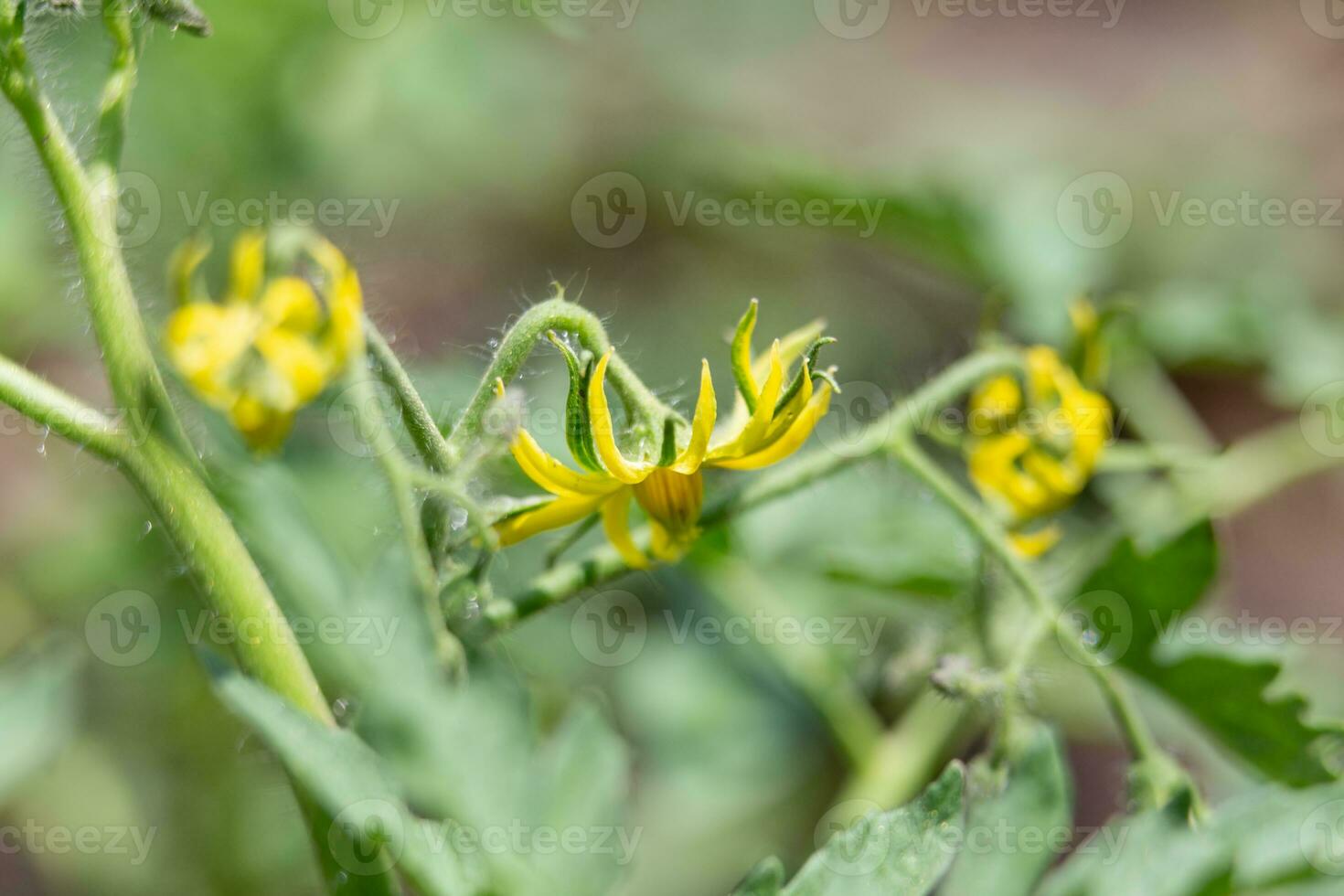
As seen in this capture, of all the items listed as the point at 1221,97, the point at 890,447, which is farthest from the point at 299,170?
the point at 1221,97

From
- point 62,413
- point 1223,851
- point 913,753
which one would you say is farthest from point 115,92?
point 913,753

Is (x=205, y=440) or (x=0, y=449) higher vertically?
(x=205, y=440)

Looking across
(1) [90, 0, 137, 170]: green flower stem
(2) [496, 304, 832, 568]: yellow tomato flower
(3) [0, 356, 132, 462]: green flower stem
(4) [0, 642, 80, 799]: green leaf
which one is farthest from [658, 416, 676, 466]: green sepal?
(4) [0, 642, 80, 799]: green leaf

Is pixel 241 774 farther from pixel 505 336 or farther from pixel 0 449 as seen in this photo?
pixel 0 449

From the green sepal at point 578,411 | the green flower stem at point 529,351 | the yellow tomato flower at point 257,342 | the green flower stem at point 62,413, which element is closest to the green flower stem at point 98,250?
the green flower stem at point 62,413

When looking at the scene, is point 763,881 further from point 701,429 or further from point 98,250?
point 98,250

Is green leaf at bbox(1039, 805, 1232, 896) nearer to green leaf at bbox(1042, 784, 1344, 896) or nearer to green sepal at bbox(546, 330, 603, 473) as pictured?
green leaf at bbox(1042, 784, 1344, 896)

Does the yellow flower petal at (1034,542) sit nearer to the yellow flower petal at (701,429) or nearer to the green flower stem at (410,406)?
the yellow flower petal at (701,429)

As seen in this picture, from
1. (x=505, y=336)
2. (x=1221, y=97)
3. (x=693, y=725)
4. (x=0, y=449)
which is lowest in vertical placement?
(x=0, y=449)
